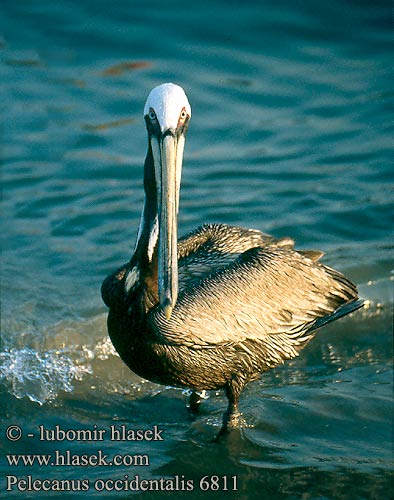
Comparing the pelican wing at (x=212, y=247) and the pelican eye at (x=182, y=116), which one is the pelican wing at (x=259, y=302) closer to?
the pelican wing at (x=212, y=247)

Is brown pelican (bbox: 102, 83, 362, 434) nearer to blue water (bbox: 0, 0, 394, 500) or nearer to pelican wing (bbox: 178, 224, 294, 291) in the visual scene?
pelican wing (bbox: 178, 224, 294, 291)

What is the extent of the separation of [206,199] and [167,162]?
374cm

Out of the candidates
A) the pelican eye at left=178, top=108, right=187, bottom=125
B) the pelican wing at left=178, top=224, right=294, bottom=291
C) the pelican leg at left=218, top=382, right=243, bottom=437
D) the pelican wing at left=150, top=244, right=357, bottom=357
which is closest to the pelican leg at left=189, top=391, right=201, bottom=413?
the pelican leg at left=218, top=382, right=243, bottom=437

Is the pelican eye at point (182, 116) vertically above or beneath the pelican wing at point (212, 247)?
above

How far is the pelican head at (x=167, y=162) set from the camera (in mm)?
4648

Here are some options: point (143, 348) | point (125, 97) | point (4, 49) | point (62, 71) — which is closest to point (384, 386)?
point (143, 348)

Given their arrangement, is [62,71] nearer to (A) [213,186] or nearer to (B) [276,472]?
(A) [213,186]

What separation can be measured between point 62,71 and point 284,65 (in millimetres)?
2693

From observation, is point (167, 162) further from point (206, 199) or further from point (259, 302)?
point (206, 199)

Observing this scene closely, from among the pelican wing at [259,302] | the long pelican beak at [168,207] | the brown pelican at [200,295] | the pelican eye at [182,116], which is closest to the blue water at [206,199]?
the brown pelican at [200,295]

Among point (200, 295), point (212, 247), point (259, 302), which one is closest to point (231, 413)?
point (259, 302)

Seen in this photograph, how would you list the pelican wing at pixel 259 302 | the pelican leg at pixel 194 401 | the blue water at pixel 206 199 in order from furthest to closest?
the pelican leg at pixel 194 401
the blue water at pixel 206 199
the pelican wing at pixel 259 302

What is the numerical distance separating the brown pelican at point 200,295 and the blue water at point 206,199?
0.51m

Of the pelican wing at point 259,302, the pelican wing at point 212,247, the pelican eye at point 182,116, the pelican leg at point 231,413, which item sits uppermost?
the pelican eye at point 182,116
